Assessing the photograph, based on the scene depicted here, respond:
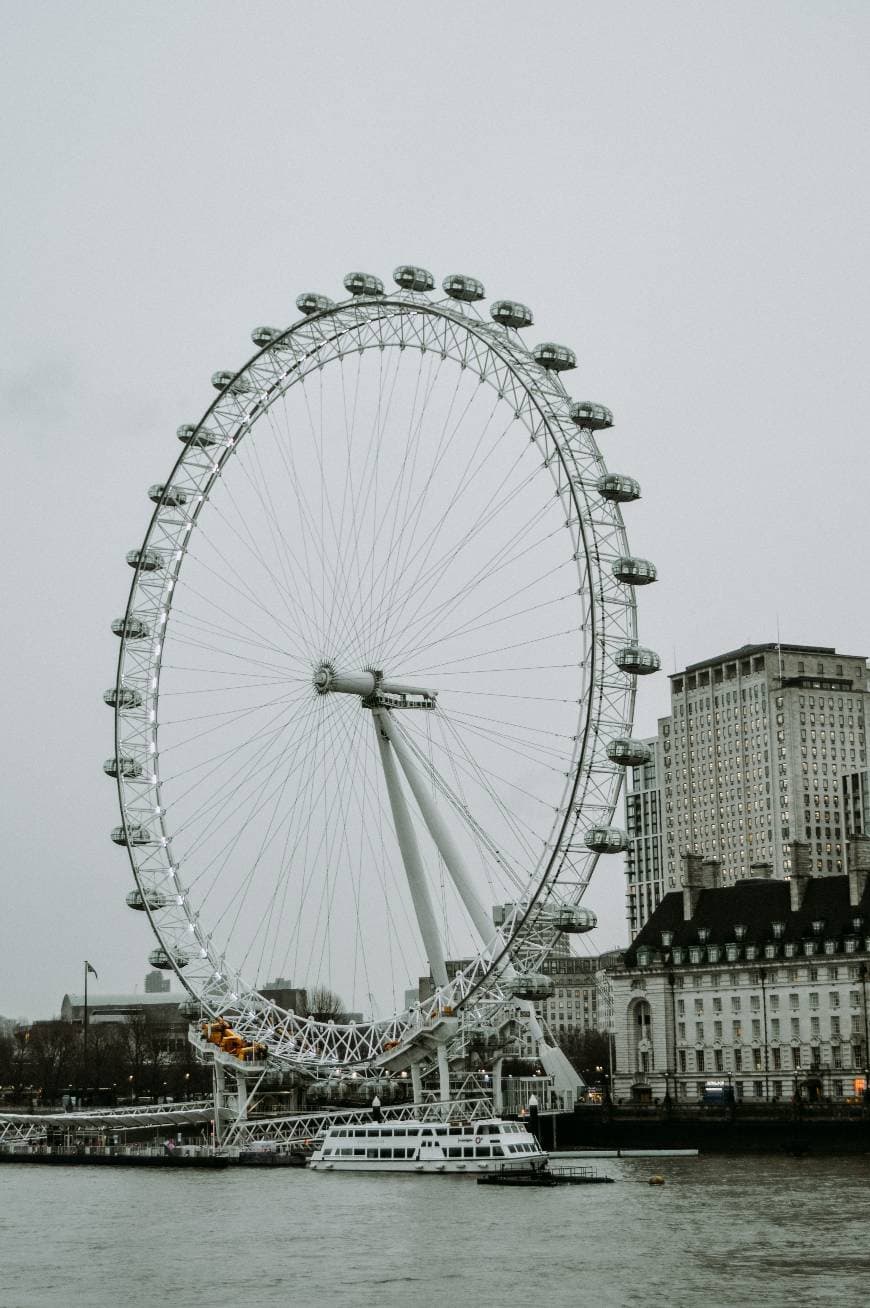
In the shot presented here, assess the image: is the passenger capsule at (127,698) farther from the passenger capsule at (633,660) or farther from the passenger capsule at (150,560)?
the passenger capsule at (633,660)

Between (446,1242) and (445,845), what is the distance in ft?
88.0

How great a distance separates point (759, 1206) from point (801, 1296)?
17.3 meters

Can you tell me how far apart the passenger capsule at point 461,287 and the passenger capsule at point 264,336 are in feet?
29.5

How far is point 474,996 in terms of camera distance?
76.7 meters

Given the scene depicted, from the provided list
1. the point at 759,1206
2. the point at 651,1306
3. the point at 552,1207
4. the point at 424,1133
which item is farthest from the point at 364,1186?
the point at 651,1306

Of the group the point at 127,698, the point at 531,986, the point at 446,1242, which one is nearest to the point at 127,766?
the point at 127,698

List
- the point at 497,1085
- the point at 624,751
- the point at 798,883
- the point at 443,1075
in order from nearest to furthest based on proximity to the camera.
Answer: the point at 624,751, the point at 443,1075, the point at 497,1085, the point at 798,883

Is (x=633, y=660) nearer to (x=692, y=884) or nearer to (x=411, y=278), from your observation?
(x=411, y=278)

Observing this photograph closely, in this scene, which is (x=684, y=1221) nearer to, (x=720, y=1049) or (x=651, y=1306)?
(x=651, y=1306)

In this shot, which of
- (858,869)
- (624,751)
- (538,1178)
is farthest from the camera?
(858,869)

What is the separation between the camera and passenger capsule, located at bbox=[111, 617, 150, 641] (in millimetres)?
82625

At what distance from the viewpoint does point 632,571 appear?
6944 centimetres

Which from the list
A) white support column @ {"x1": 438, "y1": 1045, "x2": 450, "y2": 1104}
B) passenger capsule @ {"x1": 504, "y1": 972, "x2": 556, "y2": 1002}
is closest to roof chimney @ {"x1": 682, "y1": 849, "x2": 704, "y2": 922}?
white support column @ {"x1": 438, "y1": 1045, "x2": 450, "y2": 1104}

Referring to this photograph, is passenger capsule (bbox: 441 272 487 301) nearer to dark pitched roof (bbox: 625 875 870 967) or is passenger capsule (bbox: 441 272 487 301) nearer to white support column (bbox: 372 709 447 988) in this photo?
white support column (bbox: 372 709 447 988)
